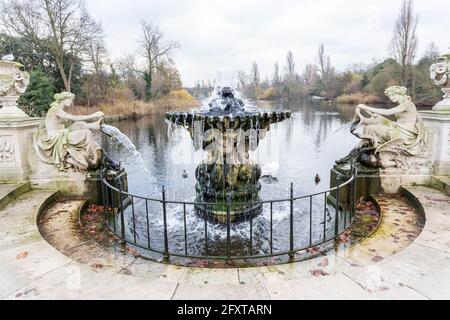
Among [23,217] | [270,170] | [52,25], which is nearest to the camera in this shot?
[23,217]

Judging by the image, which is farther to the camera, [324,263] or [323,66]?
[323,66]

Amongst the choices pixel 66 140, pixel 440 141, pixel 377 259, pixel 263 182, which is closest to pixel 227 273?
pixel 377 259

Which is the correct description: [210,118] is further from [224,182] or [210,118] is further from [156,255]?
[156,255]

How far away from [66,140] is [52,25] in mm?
23321

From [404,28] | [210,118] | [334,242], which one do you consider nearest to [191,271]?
[334,242]

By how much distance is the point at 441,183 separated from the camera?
600 cm

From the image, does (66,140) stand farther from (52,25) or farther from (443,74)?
(52,25)

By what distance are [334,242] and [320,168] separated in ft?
22.6

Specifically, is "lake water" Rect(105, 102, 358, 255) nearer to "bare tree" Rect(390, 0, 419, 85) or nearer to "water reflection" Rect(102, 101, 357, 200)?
"water reflection" Rect(102, 101, 357, 200)

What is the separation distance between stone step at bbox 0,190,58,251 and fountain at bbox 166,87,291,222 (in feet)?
9.33

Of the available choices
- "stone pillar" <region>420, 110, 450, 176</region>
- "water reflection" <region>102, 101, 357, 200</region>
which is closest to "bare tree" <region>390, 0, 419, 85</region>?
"water reflection" <region>102, 101, 357, 200</region>

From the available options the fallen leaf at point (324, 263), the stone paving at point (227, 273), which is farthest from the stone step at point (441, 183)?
the fallen leaf at point (324, 263)

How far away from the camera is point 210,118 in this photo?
550cm

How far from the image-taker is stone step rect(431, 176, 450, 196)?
5.83 m
